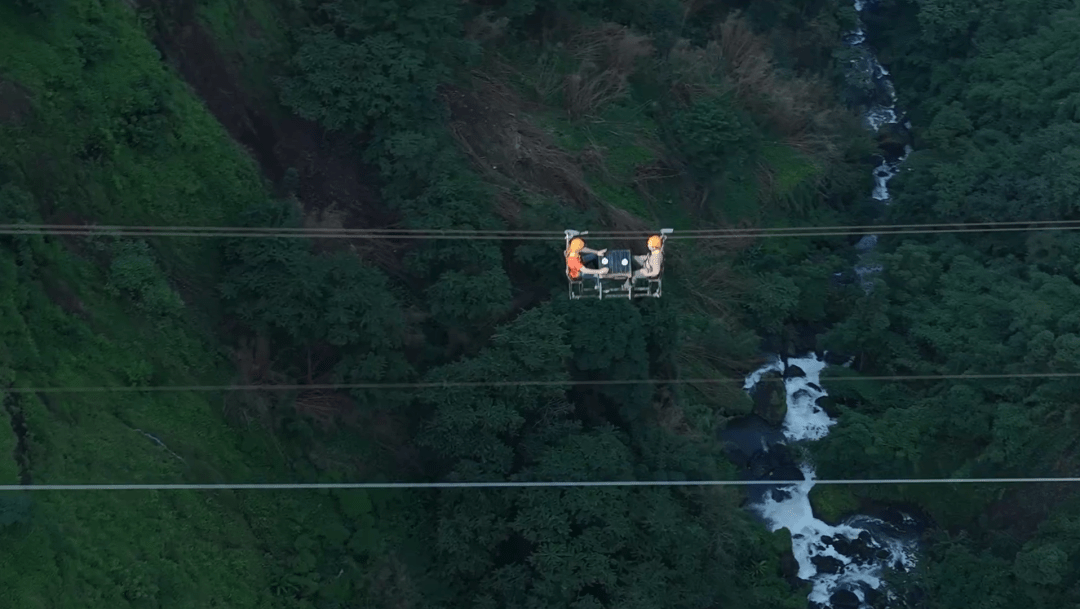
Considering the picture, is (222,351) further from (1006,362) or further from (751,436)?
(1006,362)

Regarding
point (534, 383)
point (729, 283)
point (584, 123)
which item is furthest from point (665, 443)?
point (584, 123)

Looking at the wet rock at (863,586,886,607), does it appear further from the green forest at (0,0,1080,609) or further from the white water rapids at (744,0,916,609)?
the green forest at (0,0,1080,609)

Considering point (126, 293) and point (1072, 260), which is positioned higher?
point (1072, 260)

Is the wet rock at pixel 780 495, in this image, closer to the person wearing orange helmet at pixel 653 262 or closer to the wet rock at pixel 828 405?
the wet rock at pixel 828 405

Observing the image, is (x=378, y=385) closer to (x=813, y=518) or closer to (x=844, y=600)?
(x=813, y=518)

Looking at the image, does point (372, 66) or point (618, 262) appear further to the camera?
point (372, 66)

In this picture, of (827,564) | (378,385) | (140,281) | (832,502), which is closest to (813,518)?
(832,502)

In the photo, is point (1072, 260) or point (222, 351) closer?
point (222, 351)

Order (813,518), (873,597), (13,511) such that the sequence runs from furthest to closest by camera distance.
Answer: (813,518), (873,597), (13,511)

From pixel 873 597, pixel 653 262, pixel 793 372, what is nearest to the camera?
pixel 653 262
